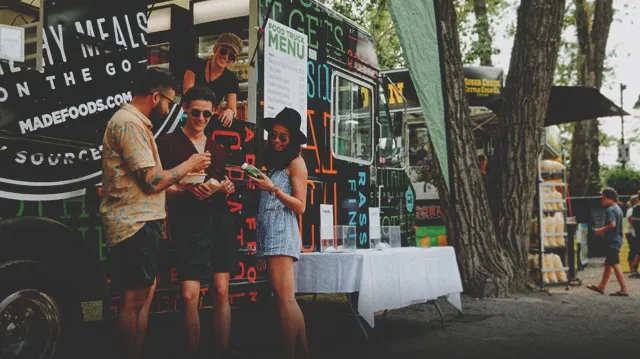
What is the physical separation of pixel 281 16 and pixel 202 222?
7.37 feet

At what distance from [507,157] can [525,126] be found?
49 cm

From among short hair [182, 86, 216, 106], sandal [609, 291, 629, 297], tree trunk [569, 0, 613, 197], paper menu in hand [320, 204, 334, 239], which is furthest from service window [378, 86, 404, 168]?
tree trunk [569, 0, 613, 197]

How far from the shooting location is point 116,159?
3889mm

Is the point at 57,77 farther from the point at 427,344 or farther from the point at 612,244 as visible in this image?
the point at 612,244

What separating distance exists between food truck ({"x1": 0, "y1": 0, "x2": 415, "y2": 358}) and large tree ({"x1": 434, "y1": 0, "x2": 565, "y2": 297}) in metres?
3.13

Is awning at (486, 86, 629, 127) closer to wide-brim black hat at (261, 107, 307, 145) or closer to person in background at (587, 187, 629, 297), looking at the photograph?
person in background at (587, 187, 629, 297)

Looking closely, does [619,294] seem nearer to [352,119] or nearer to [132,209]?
[352,119]

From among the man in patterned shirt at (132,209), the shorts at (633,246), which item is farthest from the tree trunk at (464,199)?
the man in patterned shirt at (132,209)

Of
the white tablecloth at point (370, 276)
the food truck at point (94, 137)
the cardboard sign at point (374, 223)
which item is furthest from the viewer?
the cardboard sign at point (374, 223)

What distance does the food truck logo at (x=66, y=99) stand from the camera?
3.89 metres

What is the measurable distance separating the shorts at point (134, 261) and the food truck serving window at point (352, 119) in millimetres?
3059

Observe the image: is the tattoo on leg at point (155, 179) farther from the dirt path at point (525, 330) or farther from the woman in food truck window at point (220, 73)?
the dirt path at point (525, 330)

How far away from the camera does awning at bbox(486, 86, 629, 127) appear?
11672 millimetres

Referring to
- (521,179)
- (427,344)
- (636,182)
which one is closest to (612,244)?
(521,179)
